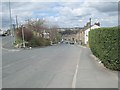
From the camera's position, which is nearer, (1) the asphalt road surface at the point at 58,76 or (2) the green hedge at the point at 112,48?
(1) the asphalt road surface at the point at 58,76

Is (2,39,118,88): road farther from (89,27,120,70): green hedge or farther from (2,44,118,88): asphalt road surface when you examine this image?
(89,27,120,70): green hedge

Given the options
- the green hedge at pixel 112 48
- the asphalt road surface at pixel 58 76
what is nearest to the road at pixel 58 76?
the asphalt road surface at pixel 58 76

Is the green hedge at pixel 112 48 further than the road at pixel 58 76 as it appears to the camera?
Yes

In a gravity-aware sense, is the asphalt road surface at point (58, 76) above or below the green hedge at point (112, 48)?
below

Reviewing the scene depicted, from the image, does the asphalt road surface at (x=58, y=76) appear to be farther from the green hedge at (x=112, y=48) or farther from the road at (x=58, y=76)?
the green hedge at (x=112, y=48)

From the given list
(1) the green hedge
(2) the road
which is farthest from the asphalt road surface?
(1) the green hedge

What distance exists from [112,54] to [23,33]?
61411 mm

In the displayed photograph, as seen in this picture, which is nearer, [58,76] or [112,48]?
[58,76]

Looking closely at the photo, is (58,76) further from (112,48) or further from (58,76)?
(112,48)

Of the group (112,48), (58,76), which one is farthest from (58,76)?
(112,48)

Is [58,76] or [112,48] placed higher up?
[112,48]

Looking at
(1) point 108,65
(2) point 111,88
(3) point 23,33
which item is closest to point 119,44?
(1) point 108,65

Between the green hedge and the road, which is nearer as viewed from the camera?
the road

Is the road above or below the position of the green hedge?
below
